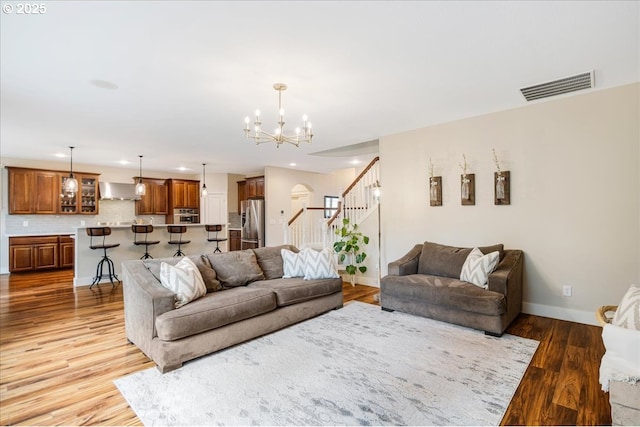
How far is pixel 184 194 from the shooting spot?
367 inches

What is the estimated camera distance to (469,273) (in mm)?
3666

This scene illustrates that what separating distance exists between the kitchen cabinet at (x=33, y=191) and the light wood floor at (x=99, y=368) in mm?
3780

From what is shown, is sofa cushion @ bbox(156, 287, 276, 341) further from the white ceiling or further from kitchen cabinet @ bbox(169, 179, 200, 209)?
kitchen cabinet @ bbox(169, 179, 200, 209)

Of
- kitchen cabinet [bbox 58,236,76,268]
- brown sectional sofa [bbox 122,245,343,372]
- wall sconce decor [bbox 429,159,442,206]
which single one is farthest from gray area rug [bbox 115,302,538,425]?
kitchen cabinet [bbox 58,236,76,268]

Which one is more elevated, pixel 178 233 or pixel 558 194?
pixel 558 194

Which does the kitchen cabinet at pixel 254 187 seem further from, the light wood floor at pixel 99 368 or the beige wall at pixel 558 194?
the beige wall at pixel 558 194

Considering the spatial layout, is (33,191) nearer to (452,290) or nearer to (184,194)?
(184,194)

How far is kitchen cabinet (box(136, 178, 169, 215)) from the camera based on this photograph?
28.7ft

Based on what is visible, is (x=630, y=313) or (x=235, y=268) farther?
(x=235, y=268)

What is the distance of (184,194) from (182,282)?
702cm

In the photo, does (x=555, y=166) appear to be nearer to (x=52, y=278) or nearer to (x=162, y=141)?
(x=162, y=141)

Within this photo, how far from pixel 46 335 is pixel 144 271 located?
1446mm
